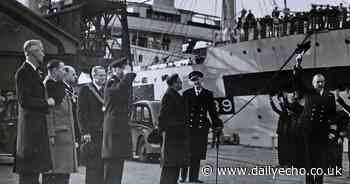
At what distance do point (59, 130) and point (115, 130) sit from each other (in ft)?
2.16

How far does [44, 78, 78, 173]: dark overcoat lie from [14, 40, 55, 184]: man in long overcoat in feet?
0.64

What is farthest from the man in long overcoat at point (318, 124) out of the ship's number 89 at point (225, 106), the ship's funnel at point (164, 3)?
the ship's funnel at point (164, 3)

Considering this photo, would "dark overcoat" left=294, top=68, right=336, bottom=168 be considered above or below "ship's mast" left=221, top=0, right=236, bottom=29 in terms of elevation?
below

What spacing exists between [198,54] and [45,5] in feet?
9.06

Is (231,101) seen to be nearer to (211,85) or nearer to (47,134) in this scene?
(211,85)

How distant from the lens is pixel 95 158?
13.8ft

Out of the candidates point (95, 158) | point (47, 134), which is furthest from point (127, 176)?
point (47, 134)

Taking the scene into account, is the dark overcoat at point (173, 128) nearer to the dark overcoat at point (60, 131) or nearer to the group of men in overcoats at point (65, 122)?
the group of men in overcoats at point (65, 122)

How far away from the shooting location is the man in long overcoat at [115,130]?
4.14m

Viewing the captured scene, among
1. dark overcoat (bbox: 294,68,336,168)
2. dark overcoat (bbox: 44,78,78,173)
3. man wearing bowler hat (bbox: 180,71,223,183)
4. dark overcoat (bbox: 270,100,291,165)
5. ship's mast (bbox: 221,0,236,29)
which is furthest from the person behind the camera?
ship's mast (bbox: 221,0,236,29)

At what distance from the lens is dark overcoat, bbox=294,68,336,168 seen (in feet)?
13.1

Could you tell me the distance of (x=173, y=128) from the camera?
162 inches

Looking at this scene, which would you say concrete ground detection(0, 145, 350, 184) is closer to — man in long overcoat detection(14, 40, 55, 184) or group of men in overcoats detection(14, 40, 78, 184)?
group of men in overcoats detection(14, 40, 78, 184)

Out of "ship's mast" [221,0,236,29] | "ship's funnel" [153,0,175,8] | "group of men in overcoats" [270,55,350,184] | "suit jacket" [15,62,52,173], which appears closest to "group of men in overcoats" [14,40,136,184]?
"suit jacket" [15,62,52,173]
